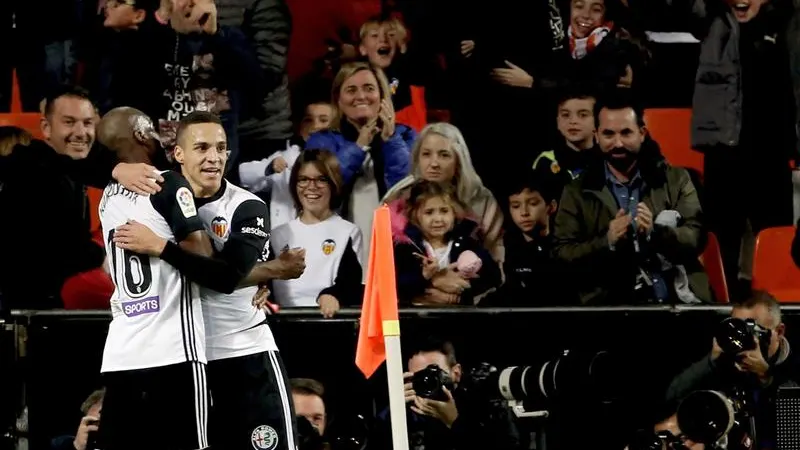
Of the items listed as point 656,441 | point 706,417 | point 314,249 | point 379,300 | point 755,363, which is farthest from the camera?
point 314,249

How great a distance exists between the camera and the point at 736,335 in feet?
24.2

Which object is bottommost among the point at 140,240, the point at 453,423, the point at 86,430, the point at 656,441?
the point at 656,441

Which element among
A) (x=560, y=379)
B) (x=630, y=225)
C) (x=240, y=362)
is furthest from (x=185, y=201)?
(x=630, y=225)

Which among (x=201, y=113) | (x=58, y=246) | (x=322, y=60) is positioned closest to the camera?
(x=201, y=113)

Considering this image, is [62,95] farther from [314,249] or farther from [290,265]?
[290,265]

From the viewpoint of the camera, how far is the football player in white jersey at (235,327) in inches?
242

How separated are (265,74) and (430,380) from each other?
215 centimetres

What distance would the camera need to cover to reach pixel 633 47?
28.4 feet

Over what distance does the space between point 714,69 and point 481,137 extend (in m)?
1.53

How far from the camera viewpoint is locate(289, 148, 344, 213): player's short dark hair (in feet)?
27.2

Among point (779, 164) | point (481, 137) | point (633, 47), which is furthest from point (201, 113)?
point (779, 164)

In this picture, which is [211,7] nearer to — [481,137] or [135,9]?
[135,9]

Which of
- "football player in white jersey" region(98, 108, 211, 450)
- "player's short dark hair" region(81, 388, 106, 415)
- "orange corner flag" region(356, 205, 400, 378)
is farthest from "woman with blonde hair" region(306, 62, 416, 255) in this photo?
"orange corner flag" region(356, 205, 400, 378)

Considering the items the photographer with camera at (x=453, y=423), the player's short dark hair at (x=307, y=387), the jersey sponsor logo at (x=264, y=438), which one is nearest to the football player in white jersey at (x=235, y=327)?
the jersey sponsor logo at (x=264, y=438)
